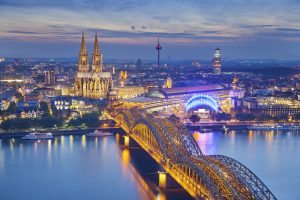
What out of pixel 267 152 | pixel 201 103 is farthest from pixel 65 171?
pixel 201 103

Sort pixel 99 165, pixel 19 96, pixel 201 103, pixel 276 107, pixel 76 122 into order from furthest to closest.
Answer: pixel 19 96 < pixel 201 103 < pixel 276 107 < pixel 76 122 < pixel 99 165

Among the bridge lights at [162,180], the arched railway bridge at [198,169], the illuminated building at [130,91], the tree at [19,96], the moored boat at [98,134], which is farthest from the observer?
the illuminated building at [130,91]

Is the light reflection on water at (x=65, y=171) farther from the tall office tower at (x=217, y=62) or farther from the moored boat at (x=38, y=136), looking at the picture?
the tall office tower at (x=217, y=62)

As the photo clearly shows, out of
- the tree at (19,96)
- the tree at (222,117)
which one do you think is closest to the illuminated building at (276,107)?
the tree at (222,117)

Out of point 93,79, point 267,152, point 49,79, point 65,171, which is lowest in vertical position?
point 65,171

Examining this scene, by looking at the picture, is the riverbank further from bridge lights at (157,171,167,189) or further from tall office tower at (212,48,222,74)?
tall office tower at (212,48,222,74)

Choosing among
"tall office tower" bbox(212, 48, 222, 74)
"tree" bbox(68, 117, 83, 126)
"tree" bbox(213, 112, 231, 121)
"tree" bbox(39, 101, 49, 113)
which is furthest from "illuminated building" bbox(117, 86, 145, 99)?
"tall office tower" bbox(212, 48, 222, 74)

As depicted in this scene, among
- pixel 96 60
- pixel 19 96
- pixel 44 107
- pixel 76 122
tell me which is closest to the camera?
pixel 76 122

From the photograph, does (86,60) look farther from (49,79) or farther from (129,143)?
(129,143)
